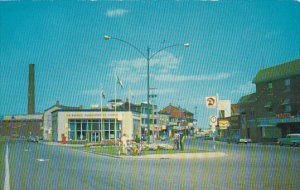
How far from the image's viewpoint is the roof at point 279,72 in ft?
192

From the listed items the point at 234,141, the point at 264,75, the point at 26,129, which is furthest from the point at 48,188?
the point at 26,129

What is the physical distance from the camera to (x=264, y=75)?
66438 millimetres

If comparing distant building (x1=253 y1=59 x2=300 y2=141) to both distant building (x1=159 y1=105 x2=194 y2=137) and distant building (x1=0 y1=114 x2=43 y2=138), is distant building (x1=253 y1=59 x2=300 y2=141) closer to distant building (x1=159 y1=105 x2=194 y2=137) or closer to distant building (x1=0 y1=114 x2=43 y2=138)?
distant building (x1=159 y1=105 x2=194 y2=137)

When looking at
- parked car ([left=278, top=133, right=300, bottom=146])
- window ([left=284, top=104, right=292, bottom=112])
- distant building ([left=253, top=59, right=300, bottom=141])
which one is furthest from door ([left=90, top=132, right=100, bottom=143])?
parked car ([left=278, top=133, right=300, bottom=146])

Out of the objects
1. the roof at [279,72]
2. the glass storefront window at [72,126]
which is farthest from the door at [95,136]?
the roof at [279,72]

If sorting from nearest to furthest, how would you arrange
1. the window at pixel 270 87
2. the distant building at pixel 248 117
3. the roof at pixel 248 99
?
the window at pixel 270 87, the distant building at pixel 248 117, the roof at pixel 248 99

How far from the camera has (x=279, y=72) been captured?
6216 centimetres

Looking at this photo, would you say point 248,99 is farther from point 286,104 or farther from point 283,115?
point 283,115

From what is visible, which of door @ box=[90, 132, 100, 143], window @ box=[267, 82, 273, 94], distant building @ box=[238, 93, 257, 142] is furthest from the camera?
door @ box=[90, 132, 100, 143]

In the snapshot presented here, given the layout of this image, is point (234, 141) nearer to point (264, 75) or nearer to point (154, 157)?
point (264, 75)

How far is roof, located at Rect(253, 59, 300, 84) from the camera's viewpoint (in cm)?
5844

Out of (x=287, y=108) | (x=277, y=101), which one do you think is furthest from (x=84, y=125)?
(x=287, y=108)

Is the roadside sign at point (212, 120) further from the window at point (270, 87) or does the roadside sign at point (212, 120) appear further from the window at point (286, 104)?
the window at point (270, 87)

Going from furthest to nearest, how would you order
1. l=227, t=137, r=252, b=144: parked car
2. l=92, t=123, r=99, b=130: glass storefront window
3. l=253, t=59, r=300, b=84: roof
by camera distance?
l=92, t=123, r=99, b=130: glass storefront window → l=227, t=137, r=252, b=144: parked car → l=253, t=59, r=300, b=84: roof
